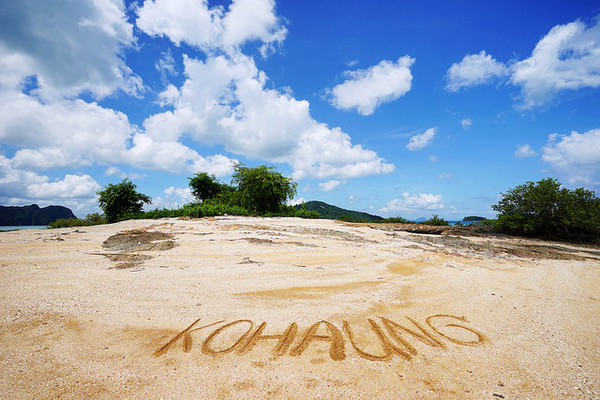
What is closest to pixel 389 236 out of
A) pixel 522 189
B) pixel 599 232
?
pixel 522 189

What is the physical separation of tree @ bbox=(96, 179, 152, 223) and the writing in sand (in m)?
18.0

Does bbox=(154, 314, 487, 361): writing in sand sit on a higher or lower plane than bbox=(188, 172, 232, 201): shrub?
lower

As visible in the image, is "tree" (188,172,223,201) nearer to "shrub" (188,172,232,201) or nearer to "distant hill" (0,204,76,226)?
"shrub" (188,172,232,201)

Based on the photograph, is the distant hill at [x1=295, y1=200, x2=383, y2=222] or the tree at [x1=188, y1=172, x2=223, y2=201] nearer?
the distant hill at [x1=295, y1=200, x2=383, y2=222]

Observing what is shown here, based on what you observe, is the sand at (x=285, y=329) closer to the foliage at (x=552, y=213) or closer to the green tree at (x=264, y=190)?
the foliage at (x=552, y=213)

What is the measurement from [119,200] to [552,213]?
82.4 feet

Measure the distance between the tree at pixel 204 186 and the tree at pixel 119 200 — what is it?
787 cm

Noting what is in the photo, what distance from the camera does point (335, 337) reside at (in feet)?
9.07

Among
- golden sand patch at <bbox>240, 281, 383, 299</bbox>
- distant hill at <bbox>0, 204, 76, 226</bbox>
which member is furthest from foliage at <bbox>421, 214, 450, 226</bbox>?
distant hill at <bbox>0, 204, 76, 226</bbox>

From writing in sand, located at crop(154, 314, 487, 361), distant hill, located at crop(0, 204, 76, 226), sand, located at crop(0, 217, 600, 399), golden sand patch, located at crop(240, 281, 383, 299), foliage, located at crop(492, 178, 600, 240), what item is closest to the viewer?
sand, located at crop(0, 217, 600, 399)

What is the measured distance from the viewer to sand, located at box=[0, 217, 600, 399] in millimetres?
2084

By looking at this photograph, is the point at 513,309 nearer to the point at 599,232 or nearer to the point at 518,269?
the point at 518,269

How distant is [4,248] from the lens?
5828 millimetres

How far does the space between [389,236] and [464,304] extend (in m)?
6.32
